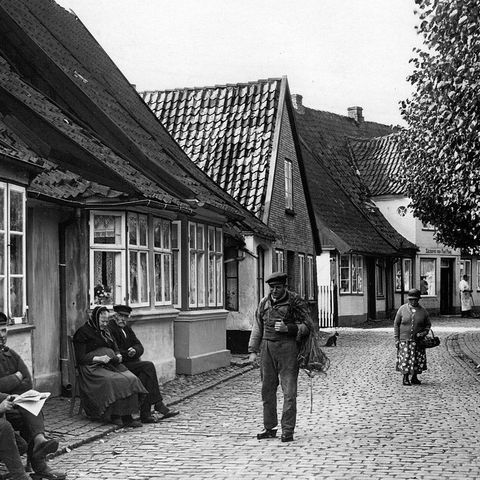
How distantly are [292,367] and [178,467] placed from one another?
7.17 feet

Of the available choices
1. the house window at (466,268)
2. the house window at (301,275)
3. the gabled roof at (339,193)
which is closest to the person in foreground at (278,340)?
the house window at (301,275)

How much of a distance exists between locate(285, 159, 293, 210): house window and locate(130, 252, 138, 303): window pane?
12.5 metres

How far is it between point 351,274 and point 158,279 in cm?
2257

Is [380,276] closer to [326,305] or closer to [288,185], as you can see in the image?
[326,305]

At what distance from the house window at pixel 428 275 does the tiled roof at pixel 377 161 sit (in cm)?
407

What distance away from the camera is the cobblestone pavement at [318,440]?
332 inches

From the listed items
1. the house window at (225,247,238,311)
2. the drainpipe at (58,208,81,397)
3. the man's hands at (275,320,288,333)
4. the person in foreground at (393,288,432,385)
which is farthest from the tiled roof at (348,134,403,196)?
the man's hands at (275,320,288,333)

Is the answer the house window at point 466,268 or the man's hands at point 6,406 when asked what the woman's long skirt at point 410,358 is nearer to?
the man's hands at point 6,406

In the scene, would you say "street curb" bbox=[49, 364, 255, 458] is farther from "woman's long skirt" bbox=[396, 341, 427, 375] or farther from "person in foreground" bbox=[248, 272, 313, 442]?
"woman's long skirt" bbox=[396, 341, 427, 375]

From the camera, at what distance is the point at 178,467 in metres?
8.68

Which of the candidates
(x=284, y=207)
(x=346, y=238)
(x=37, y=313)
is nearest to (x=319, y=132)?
(x=346, y=238)

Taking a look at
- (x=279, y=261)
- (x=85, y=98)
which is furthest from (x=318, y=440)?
(x=279, y=261)

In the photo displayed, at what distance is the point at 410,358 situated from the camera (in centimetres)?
1572

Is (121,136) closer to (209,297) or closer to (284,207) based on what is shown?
(209,297)
